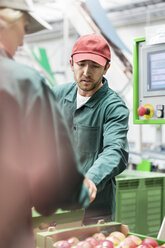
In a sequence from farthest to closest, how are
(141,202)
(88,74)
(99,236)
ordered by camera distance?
(141,202)
(88,74)
(99,236)

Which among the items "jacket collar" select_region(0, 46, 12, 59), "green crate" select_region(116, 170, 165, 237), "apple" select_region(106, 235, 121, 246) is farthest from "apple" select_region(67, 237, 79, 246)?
"green crate" select_region(116, 170, 165, 237)

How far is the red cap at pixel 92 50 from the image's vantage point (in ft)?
6.19

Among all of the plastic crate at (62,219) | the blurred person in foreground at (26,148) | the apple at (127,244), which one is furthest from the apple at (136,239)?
the blurred person in foreground at (26,148)

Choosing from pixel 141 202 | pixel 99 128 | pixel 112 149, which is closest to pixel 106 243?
pixel 112 149

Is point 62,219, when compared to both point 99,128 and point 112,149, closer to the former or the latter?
point 99,128

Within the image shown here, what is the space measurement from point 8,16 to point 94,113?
1.10 meters

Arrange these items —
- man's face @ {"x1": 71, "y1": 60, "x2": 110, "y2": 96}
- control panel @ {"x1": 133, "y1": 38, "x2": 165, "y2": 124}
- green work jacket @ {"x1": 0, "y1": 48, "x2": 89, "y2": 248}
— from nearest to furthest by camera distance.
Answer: green work jacket @ {"x1": 0, "y1": 48, "x2": 89, "y2": 248} → man's face @ {"x1": 71, "y1": 60, "x2": 110, "y2": 96} → control panel @ {"x1": 133, "y1": 38, "x2": 165, "y2": 124}

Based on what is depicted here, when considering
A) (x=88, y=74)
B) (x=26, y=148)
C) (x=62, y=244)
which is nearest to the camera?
(x=26, y=148)

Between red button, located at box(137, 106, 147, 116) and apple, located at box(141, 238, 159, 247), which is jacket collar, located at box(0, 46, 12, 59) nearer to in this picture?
apple, located at box(141, 238, 159, 247)

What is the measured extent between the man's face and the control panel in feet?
1.58

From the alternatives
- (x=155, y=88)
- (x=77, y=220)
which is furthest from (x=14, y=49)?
(x=77, y=220)

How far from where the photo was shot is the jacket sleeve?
155 centimetres

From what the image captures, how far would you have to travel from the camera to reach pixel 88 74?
191 cm

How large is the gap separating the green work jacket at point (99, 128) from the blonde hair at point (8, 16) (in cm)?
92
